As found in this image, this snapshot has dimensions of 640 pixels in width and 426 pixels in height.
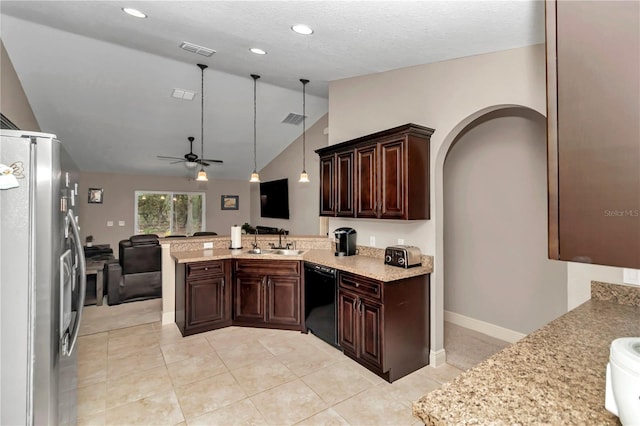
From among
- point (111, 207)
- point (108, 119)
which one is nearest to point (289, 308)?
point (108, 119)

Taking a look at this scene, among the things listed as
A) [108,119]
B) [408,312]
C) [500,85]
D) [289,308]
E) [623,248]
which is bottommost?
[289,308]

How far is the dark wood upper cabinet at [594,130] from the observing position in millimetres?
548

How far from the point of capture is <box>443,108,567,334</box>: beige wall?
10.9 ft

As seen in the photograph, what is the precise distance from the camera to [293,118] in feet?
21.3

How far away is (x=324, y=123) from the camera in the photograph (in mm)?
6430

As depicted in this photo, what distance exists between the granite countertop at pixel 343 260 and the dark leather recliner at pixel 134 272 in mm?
1279

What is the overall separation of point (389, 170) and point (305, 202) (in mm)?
4177

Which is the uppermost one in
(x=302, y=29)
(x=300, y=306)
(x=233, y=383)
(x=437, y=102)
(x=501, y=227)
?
(x=302, y=29)

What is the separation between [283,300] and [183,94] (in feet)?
12.4

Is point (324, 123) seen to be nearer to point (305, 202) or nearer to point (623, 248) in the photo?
point (305, 202)

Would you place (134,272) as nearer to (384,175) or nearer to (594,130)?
(384,175)

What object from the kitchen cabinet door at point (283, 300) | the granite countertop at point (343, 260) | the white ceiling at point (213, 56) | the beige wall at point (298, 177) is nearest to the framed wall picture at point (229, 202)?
the beige wall at point (298, 177)

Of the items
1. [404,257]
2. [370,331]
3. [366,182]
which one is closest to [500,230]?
[404,257]

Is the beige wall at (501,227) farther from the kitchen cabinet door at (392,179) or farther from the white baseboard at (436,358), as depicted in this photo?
the kitchen cabinet door at (392,179)
